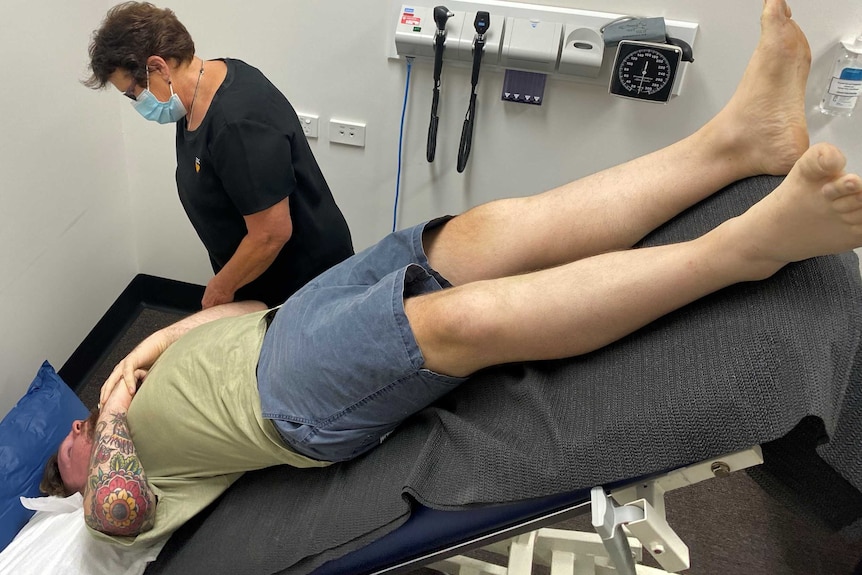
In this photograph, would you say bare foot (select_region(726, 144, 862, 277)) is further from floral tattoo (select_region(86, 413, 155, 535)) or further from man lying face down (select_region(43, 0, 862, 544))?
floral tattoo (select_region(86, 413, 155, 535))

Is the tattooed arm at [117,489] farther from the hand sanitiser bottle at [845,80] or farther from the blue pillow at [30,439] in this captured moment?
the hand sanitiser bottle at [845,80]

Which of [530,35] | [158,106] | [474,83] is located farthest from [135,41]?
[530,35]

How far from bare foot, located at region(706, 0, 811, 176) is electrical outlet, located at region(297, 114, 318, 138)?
123 centimetres

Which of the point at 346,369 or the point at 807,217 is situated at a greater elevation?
the point at 807,217

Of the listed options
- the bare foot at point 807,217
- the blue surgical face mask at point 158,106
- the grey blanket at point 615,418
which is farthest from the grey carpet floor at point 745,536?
the blue surgical face mask at point 158,106

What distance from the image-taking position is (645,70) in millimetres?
1631

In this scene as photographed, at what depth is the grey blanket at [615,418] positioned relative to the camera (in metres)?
0.87

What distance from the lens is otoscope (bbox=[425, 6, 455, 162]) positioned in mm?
1675

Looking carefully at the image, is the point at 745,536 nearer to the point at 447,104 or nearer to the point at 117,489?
the point at 447,104

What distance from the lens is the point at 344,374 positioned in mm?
1068

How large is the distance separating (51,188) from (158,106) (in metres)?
0.58

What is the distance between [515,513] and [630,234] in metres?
0.49

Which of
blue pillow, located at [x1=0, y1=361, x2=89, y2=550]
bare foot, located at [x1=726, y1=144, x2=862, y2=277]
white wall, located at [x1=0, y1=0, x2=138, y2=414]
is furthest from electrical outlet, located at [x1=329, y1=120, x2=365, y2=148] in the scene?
bare foot, located at [x1=726, y1=144, x2=862, y2=277]

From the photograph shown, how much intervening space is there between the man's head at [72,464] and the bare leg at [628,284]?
802 mm
